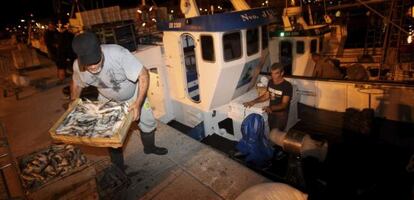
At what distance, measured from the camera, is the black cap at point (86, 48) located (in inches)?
110

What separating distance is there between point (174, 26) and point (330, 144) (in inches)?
172

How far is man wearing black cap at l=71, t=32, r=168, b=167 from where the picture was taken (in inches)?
112

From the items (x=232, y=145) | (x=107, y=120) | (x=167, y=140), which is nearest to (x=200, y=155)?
(x=167, y=140)

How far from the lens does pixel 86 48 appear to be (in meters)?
2.79

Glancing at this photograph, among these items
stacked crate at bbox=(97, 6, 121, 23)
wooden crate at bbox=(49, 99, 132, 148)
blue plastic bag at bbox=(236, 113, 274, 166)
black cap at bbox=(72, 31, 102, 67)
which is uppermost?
stacked crate at bbox=(97, 6, 121, 23)

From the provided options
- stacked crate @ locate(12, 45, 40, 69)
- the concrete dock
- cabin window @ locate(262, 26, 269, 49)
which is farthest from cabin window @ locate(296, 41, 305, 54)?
stacked crate @ locate(12, 45, 40, 69)

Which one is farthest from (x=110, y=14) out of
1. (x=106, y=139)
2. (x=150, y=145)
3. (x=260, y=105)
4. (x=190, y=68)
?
(x=106, y=139)

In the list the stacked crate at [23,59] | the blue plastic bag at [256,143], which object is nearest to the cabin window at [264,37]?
the blue plastic bag at [256,143]

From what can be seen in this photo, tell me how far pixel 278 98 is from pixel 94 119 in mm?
3799

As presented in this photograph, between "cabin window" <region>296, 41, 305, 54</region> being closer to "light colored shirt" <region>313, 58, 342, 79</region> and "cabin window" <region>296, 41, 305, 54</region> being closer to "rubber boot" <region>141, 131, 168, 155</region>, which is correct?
"light colored shirt" <region>313, 58, 342, 79</region>

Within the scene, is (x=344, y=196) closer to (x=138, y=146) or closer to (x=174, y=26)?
(x=138, y=146)

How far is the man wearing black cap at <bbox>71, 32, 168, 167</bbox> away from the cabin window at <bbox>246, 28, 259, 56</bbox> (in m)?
3.22

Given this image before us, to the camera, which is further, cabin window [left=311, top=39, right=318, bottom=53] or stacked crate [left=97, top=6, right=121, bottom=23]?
stacked crate [left=97, top=6, right=121, bottom=23]

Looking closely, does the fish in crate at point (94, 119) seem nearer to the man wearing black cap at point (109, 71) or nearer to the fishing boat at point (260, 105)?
the man wearing black cap at point (109, 71)
